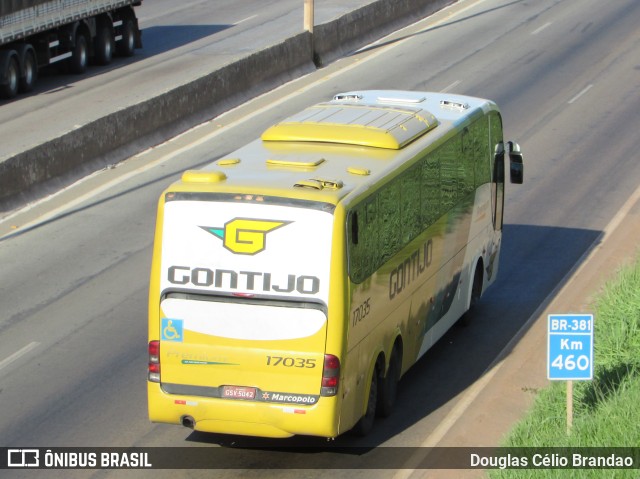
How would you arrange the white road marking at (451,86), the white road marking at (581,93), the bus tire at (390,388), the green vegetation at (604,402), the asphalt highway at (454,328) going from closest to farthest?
1. the green vegetation at (604,402)
2. the asphalt highway at (454,328)
3. the bus tire at (390,388)
4. the white road marking at (581,93)
5. the white road marking at (451,86)

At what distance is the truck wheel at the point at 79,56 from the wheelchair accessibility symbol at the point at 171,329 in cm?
2469

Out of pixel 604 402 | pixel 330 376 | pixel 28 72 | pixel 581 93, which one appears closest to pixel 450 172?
pixel 604 402

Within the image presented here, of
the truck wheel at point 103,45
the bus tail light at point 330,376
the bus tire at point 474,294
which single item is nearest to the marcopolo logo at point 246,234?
the bus tail light at point 330,376

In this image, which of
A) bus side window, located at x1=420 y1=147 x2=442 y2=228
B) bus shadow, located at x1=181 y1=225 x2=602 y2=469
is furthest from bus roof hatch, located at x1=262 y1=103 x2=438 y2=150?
bus shadow, located at x1=181 y1=225 x2=602 y2=469

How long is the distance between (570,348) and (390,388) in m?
3.03

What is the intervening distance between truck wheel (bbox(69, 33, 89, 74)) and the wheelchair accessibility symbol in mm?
24691

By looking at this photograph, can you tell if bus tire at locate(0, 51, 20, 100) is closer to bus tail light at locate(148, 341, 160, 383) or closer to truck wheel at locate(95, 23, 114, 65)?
truck wheel at locate(95, 23, 114, 65)

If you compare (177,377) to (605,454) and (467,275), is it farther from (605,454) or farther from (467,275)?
(467,275)

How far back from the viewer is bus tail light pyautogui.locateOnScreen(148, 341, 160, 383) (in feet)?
41.5

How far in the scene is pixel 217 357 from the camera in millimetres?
12453

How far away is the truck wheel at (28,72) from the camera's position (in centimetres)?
3344

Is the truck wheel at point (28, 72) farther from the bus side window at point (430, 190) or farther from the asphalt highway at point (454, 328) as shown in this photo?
the bus side window at point (430, 190)

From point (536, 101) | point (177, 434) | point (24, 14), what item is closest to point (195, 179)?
point (177, 434)

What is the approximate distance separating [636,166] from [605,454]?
50.9ft
